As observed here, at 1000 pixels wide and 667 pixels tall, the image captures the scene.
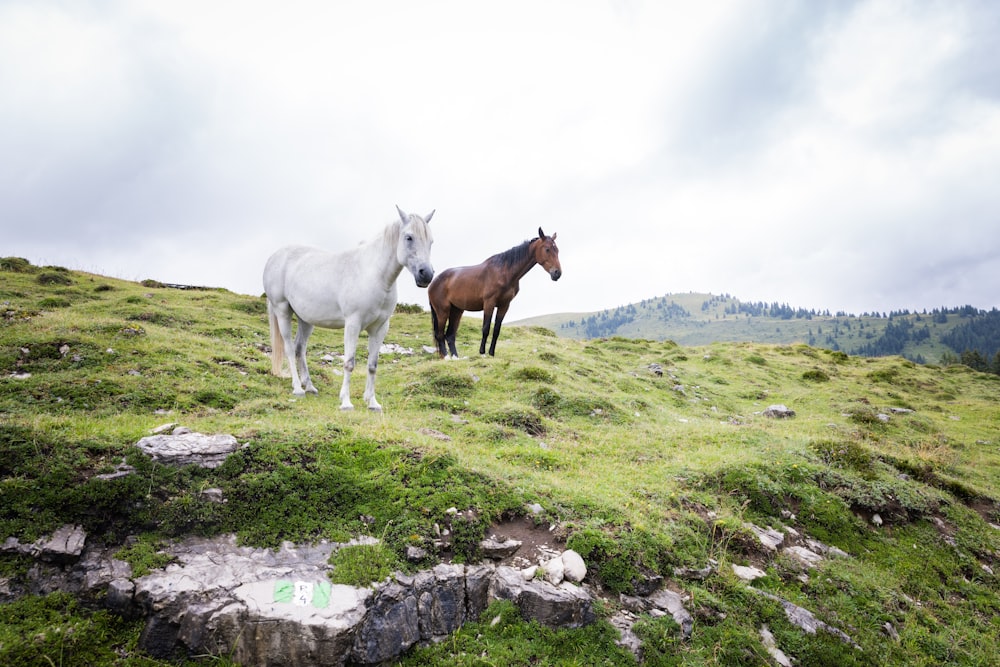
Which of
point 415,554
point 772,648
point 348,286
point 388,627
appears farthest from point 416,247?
point 772,648

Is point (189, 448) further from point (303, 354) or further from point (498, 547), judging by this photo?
point (303, 354)

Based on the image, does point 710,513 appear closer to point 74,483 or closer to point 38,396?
point 74,483

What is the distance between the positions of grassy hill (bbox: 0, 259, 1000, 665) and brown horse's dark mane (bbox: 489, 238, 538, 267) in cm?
345

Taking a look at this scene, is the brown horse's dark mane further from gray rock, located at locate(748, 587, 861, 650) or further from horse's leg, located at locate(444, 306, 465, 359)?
gray rock, located at locate(748, 587, 861, 650)

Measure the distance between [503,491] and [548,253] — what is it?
8875 millimetres

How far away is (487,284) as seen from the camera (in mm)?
14195

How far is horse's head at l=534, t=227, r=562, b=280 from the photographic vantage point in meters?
13.2

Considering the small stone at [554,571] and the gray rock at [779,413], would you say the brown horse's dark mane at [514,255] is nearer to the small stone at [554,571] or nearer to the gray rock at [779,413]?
the gray rock at [779,413]

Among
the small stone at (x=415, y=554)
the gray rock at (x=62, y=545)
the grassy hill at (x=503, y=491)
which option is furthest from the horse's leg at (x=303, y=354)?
the small stone at (x=415, y=554)

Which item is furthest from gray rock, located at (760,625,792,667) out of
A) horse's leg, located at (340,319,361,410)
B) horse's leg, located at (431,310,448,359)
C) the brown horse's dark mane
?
horse's leg, located at (431,310,448,359)

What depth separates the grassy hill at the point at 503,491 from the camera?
13.8 feet

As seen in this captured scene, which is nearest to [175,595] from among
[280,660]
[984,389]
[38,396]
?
[280,660]

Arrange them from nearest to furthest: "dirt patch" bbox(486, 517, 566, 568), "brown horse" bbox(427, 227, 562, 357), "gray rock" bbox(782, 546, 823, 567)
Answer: "dirt patch" bbox(486, 517, 566, 568) → "gray rock" bbox(782, 546, 823, 567) → "brown horse" bbox(427, 227, 562, 357)

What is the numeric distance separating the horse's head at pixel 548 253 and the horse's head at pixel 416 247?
234 inches
